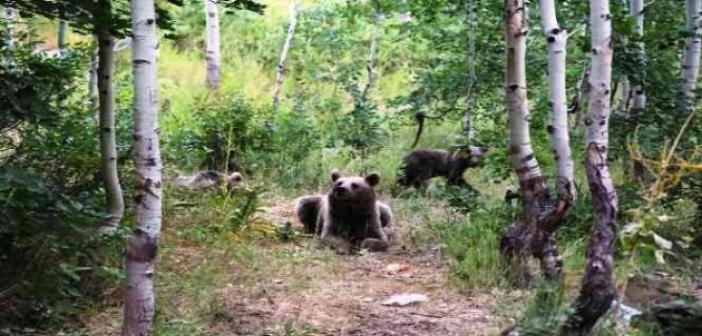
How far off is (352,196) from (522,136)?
2658 millimetres

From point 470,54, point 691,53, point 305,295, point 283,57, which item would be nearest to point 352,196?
point 305,295

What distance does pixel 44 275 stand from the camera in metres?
5.21

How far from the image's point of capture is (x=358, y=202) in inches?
346

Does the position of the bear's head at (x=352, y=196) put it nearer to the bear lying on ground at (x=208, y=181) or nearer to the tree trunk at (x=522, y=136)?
the bear lying on ground at (x=208, y=181)

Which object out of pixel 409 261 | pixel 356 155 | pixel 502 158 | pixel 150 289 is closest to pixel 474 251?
pixel 409 261

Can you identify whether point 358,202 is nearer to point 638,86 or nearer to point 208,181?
point 208,181

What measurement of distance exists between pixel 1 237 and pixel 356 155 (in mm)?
7959

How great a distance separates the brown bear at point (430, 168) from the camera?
12338mm

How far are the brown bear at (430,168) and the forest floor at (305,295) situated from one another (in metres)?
4.17

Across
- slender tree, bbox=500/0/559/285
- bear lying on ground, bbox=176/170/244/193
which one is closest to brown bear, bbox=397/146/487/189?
bear lying on ground, bbox=176/170/244/193

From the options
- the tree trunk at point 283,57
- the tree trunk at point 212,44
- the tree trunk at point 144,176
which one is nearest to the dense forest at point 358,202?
the tree trunk at point 144,176

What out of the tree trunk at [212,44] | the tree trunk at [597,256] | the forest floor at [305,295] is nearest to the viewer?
the tree trunk at [597,256]

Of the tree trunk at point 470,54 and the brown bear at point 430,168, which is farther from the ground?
the tree trunk at point 470,54

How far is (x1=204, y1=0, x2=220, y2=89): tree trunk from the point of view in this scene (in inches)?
583
